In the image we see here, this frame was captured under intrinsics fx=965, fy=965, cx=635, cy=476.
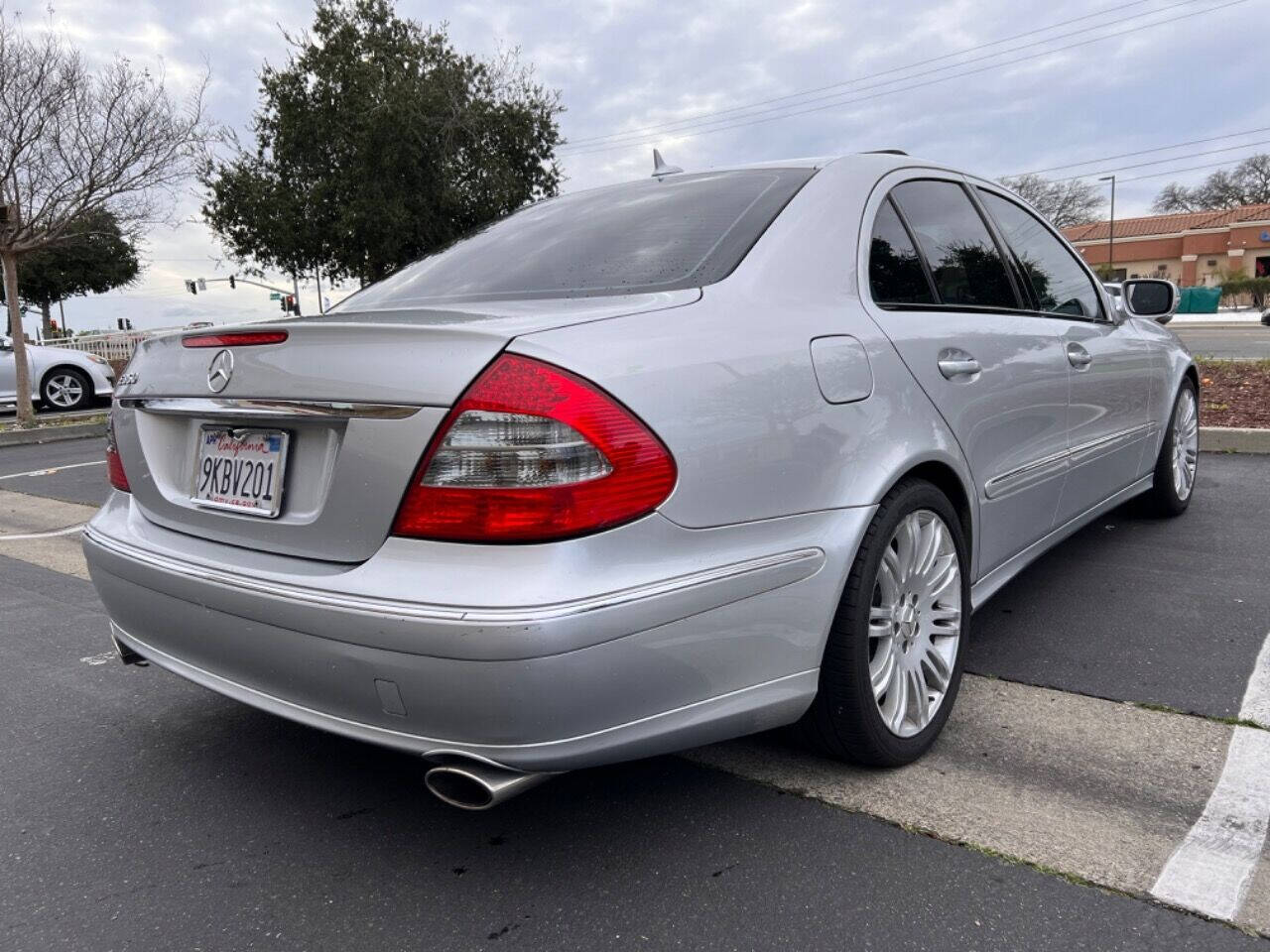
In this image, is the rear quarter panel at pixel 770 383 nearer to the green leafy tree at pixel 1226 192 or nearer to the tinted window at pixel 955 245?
the tinted window at pixel 955 245

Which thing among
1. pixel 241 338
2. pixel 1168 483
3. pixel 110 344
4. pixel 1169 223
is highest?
pixel 1169 223

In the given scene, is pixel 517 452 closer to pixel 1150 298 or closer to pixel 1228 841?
pixel 1228 841

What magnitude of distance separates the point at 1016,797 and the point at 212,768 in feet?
→ 6.58

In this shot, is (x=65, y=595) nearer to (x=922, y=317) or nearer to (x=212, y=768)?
(x=212, y=768)

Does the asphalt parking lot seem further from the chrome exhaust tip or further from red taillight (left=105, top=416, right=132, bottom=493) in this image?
red taillight (left=105, top=416, right=132, bottom=493)

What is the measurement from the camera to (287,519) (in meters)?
1.92

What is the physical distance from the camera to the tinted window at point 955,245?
2.72 m

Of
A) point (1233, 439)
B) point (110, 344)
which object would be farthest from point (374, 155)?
point (1233, 439)

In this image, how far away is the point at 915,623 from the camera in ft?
7.94

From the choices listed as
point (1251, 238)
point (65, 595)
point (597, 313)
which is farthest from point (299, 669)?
point (1251, 238)

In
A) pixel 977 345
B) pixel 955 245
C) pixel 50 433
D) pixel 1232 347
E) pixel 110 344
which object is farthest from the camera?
pixel 110 344

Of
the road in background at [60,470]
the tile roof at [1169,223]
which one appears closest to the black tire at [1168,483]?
the road in background at [60,470]

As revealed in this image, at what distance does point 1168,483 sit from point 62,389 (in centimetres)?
1614

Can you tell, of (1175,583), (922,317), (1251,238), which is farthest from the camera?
(1251,238)
